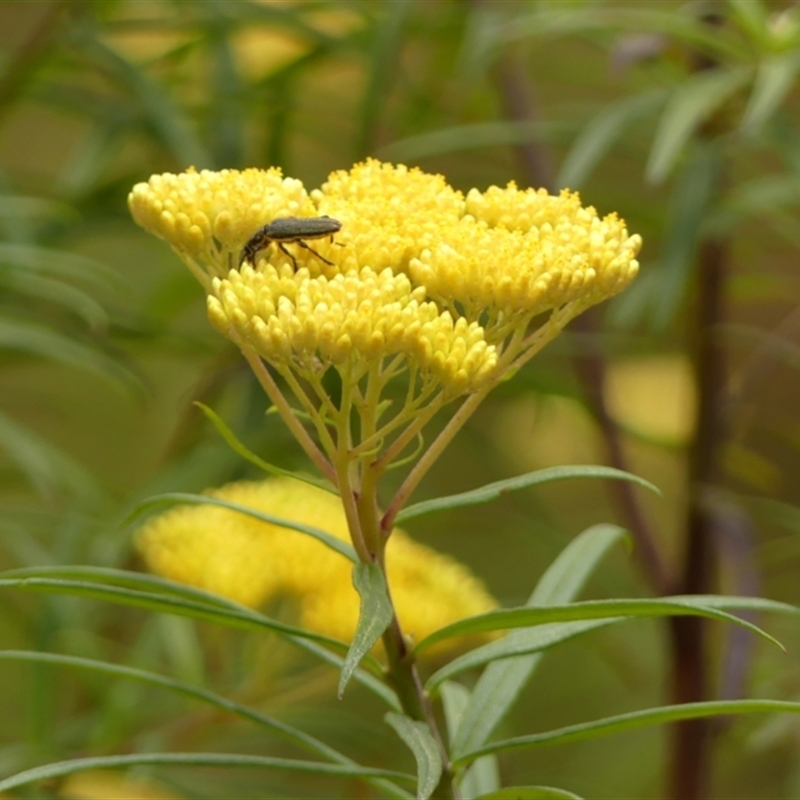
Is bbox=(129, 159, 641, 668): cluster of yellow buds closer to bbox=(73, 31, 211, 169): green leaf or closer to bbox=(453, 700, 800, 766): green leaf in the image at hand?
bbox=(453, 700, 800, 766): green leaf

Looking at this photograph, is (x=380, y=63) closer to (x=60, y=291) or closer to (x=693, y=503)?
(x=60, y=291)

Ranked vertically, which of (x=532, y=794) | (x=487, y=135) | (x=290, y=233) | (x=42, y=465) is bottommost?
(x=532, y=794)

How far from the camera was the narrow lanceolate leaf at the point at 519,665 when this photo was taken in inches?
20.0

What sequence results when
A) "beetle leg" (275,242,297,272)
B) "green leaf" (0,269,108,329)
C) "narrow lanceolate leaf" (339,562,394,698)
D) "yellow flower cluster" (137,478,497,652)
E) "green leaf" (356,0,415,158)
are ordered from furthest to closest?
"green leaf" (356,0,415,158) < "yellow flower cluster" (137,478,497,652) < "green leaf" (0,269,108,329) < "beetle leg" (275,242,297,272) < "narrow lanceolate leaf" (339,562,394,698)

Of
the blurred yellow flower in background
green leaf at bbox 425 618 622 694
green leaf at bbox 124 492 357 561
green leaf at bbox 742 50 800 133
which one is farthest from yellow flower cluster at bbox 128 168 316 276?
the blurred yellow flower in background

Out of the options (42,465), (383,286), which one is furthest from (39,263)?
(383,286)

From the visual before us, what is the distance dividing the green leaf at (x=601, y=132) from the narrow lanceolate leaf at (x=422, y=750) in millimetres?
542

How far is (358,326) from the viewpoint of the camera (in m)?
0.43

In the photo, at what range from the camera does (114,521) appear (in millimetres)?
1034

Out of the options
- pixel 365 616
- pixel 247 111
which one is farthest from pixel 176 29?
pixel 365 616

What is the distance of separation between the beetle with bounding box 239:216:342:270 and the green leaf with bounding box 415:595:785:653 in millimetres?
166

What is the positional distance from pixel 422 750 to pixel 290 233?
0.23 metres

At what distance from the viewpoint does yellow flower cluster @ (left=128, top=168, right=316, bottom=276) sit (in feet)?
1.61

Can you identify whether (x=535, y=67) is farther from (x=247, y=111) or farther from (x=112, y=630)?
(x=112, y=630)
